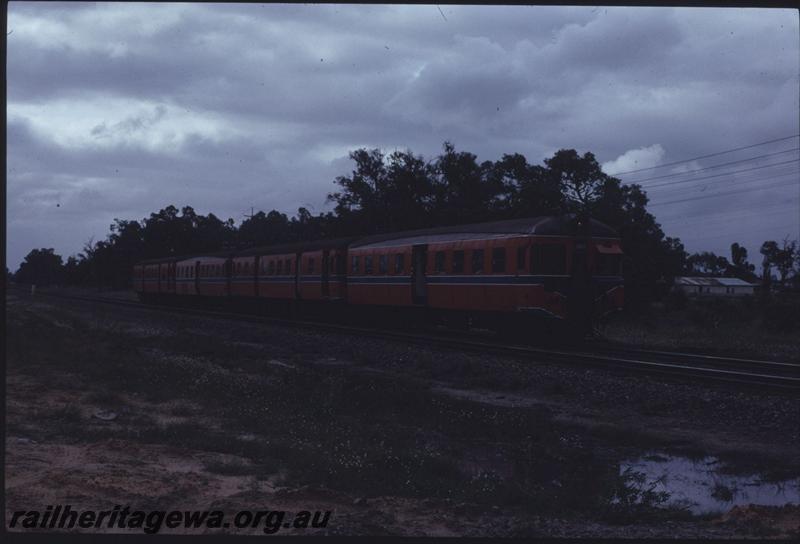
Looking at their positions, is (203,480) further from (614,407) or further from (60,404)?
(614,407)

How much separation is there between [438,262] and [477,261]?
2.06m

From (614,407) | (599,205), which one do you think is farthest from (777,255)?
(614,407)

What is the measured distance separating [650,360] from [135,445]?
1131 centimetres

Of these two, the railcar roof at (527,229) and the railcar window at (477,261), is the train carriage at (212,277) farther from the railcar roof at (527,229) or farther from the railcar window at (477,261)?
the railcar window at (477,261)

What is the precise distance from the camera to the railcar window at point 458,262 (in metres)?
21.7

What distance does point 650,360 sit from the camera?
16625mm

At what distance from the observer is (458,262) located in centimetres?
2183

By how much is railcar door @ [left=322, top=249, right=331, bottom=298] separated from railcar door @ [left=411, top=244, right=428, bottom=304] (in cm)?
649

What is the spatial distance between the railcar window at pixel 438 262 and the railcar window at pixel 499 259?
253cm

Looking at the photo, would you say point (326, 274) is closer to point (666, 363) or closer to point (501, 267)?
point (501, 267)

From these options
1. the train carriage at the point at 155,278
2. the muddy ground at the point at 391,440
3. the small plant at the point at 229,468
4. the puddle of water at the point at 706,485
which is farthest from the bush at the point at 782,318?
the train carriage at the point at 155,278

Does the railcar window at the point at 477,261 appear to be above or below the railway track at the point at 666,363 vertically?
above

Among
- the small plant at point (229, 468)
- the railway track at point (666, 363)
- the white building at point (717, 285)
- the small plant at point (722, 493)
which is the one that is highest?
the white building at point (717, 285)

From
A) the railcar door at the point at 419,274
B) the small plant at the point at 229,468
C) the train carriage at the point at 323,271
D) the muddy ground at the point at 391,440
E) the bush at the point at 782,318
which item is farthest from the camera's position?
the bush at the point at 782,318
